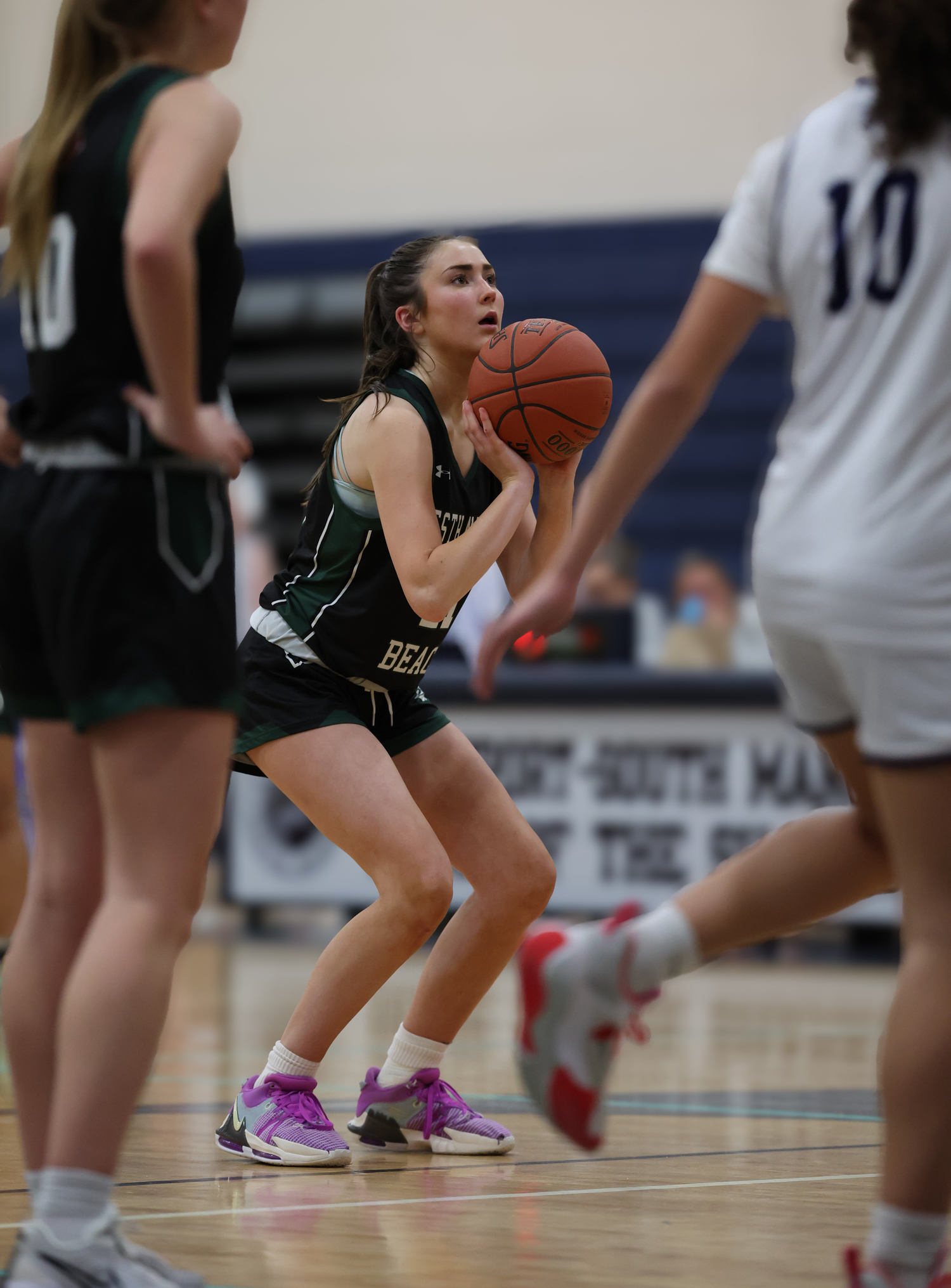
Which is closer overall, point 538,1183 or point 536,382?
point 538,1183

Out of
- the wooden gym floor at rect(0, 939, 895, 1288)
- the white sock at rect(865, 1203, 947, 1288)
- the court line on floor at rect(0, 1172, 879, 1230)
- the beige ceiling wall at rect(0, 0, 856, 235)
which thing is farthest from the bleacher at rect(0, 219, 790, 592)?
the white sock at rect(865, 1203, 947, 1288)

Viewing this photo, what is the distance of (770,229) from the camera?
2373 mm

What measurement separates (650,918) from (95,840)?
77 cm

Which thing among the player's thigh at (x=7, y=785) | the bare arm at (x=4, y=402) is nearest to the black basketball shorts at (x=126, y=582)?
the bare arm at (x=4, y=402)

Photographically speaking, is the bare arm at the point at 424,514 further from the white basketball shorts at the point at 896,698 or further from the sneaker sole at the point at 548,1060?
the white basketball shorts at the point at 896,698

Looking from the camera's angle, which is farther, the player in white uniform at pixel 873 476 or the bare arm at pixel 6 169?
the bare arm at pixel 6 169

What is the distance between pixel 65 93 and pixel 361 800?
1583 millimetres

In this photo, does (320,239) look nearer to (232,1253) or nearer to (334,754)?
(334,754)

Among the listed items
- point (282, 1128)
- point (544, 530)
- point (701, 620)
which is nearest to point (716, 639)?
point (701, 620)

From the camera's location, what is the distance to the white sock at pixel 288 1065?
12.3ft

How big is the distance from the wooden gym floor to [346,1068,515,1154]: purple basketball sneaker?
0.05 metres

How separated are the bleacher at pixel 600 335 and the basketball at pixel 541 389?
33.3ft

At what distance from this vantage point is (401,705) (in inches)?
157

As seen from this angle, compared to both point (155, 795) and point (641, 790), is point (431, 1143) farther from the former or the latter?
point (641, 790)
